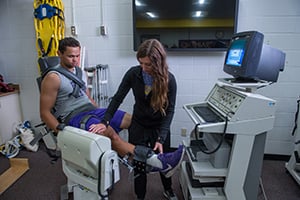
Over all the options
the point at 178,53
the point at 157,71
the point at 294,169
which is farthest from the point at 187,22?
the point at 294,169

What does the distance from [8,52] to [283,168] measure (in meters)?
4.04

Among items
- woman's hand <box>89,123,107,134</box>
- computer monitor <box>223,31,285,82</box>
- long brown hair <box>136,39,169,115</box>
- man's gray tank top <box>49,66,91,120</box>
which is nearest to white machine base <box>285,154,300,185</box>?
computer monitor <box>223,31,285,82</box>

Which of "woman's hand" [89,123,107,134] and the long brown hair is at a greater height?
the long brown hair

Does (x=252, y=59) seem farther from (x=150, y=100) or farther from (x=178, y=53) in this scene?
(x=178, y=53)

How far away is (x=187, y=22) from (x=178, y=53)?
387mm

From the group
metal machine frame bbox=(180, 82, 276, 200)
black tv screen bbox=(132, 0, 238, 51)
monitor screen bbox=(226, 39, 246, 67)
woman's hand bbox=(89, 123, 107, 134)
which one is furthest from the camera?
black tv screen bbox=(132, 0, 238, 51)

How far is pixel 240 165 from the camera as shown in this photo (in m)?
1.57

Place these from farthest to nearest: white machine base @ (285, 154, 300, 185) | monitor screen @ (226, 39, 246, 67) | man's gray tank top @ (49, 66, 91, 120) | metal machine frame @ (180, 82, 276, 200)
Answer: white machine base @ (285, 154, 300, 185) → man's gray tank top @ (49, 66, 91, 120) → monitor screen @ (226, 39, 246, 67) → metal machine frame @ (180, 82, 276, 200)

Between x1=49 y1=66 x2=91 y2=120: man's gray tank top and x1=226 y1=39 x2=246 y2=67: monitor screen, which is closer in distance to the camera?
x1=226 y1=39 x2=246 y2=67: monitor screen

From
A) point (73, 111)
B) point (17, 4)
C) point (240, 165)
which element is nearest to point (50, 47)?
point (17, 4)

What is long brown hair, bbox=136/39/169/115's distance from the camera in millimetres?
1650

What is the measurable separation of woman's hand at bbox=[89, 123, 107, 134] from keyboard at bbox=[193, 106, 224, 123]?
0.77 m

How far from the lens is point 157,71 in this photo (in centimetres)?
169

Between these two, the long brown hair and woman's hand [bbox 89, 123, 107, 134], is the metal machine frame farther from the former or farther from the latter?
woman's hand [bbox 89, 123, 107, 134]
